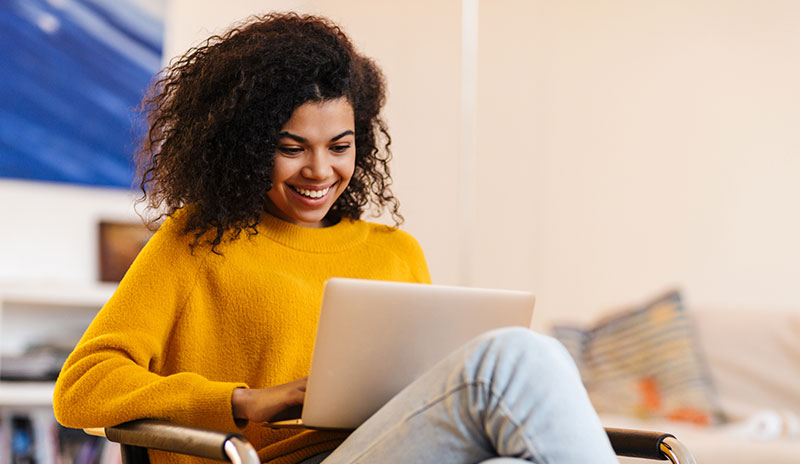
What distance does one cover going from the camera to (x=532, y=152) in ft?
10.4

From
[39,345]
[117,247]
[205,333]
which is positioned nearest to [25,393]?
[39,345]

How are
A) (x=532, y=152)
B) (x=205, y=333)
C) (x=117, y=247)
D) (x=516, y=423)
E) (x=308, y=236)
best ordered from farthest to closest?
(x=532, y=152) < (x=117, y=247) < (x=308, y=236) < (x=205, y=333) < (x=516, y=423)

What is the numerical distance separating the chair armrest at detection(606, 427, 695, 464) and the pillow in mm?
1350

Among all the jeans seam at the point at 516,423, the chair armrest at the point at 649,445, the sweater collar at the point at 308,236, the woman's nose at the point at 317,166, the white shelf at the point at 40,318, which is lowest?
the white shelf at the point at 40,318

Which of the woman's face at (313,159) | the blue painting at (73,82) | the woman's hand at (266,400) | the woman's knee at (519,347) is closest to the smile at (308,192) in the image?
the woman's face at (313,159)

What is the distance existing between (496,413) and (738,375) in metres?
1.83

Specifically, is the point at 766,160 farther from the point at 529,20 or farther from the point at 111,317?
the point at 111,317

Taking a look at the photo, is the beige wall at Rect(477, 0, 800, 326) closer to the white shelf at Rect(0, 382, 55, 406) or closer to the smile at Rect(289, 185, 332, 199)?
the white shelf at Rect(0, 382, 55, 406)

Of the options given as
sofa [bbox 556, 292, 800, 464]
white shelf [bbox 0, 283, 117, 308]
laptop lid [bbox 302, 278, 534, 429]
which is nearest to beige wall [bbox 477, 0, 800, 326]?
sofa [bbox 556, 292, 800, 464]

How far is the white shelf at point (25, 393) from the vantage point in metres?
2.43

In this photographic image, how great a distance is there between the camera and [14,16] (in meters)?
2.68

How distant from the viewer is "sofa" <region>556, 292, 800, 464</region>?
2398 mm

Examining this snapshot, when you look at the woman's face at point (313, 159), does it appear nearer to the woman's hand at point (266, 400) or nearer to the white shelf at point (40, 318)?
the woman's hand at point (266, 400)

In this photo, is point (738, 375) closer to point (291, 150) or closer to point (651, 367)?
point (651, 367)
